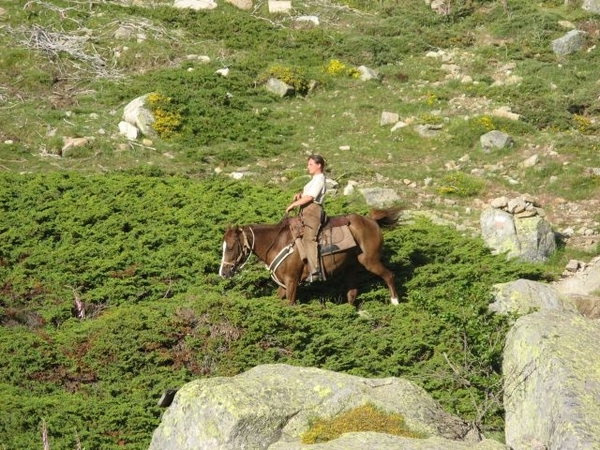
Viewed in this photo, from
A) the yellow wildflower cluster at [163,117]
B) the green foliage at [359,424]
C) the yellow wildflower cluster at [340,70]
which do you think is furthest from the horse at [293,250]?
the yellow wildflower cluster at [340,70]

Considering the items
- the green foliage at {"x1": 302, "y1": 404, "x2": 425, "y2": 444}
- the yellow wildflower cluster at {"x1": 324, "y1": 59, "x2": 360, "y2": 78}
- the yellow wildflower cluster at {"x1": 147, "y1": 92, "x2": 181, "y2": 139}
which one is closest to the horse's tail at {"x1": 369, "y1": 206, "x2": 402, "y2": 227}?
the green foliage at {"x1": 302, "y1": 404, "x2": 425, "y2": 444}

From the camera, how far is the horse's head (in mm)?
12938

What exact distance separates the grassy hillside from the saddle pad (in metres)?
0.92

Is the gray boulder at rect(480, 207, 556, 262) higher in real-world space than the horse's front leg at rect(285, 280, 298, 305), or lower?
lower

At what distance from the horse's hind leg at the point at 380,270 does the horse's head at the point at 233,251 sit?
203cm

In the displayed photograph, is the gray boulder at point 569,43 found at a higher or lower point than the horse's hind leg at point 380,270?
higher

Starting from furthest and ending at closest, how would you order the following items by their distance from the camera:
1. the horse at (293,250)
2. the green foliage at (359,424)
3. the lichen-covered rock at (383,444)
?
the horse at (293,250)
the green foliage at (359,424)
the lichen-covered rock at (383,444)

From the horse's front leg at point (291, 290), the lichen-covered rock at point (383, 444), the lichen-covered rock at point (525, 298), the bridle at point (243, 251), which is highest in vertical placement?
the lichen-covered rock at point (383, 444)

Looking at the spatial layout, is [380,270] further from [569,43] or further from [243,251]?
[569,43]

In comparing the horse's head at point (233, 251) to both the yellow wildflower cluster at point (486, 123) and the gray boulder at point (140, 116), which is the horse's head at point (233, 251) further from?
the yellow wildflower cluster at point (486, 123)

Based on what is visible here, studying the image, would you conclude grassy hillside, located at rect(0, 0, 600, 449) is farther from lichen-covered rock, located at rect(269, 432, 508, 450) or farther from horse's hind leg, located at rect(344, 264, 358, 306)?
lichen-covered rock, located at rect(269, 432, 508, 450)

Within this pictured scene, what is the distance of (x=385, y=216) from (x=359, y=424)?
22.1ft

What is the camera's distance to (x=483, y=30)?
3284 cm

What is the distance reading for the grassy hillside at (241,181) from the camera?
1103 centimetres
